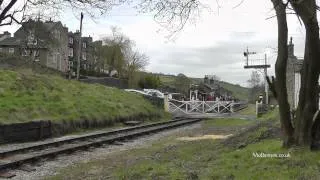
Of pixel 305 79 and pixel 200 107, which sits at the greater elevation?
pixel 305 79

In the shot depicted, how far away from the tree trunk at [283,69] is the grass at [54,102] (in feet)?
41.9

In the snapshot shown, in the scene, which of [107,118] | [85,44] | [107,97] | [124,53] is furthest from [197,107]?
[85,44]

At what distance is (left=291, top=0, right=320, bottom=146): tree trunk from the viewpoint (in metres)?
11.2

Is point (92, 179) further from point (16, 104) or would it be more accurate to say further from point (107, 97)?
point (107, 97)

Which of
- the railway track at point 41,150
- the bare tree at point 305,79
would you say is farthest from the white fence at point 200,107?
the bare tree at point 305,79

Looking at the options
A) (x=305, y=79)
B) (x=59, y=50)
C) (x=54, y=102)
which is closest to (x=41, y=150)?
(x=305, y=79)

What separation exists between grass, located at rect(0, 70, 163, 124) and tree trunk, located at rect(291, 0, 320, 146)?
43.7ft

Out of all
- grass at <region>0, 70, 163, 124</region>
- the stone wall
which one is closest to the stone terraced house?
grass at <region>0, 70, 163, 124</region>

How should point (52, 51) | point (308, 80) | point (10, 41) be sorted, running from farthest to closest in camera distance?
1. point (10, 41)
2. point (52, 51)
3. point (308, 80)

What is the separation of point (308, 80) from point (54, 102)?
65.6 ft

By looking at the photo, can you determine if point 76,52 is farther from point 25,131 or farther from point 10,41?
point 25,131

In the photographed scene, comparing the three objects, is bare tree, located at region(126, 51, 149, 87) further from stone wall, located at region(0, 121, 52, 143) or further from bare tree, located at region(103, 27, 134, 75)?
stone wall, located at region(0, 121, 52, 143)

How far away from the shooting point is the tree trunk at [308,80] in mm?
11242

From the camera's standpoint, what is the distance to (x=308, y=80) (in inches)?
464
